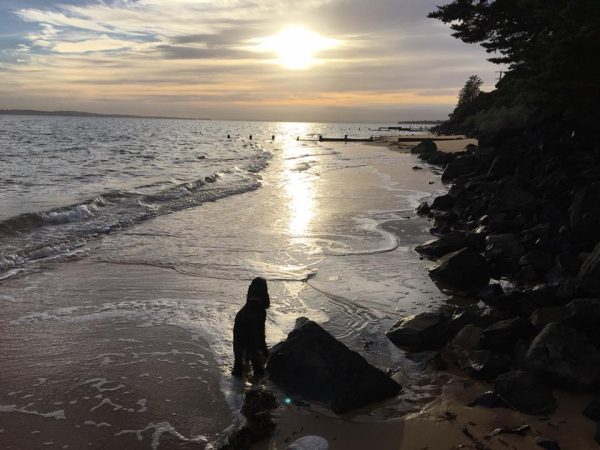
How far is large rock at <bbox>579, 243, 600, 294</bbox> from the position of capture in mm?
6707

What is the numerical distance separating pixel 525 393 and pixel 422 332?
5.84 ft

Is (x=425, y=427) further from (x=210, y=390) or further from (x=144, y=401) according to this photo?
(x=144, y=401)

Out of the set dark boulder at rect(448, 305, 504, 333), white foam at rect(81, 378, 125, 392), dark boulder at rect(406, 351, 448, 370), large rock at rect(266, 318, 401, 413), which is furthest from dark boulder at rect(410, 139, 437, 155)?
white foam at rect(81, 378, 125, 392)

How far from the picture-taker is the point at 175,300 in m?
8.65

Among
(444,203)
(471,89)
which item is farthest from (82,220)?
(471,89)

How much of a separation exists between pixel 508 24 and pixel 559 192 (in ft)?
36.2

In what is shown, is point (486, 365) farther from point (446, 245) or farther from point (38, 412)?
point (446, 245)

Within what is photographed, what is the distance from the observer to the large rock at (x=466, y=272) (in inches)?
365

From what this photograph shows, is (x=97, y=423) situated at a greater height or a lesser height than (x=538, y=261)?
lesser

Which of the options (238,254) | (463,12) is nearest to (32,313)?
(238,254)

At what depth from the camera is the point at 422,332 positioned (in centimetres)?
677

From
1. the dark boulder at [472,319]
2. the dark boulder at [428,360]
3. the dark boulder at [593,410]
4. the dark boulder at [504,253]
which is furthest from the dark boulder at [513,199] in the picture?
the dark boulder at [593,410]

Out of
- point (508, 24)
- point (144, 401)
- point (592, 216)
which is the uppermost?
point (508, 24)

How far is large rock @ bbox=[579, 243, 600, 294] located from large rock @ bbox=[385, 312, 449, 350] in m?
1.98
